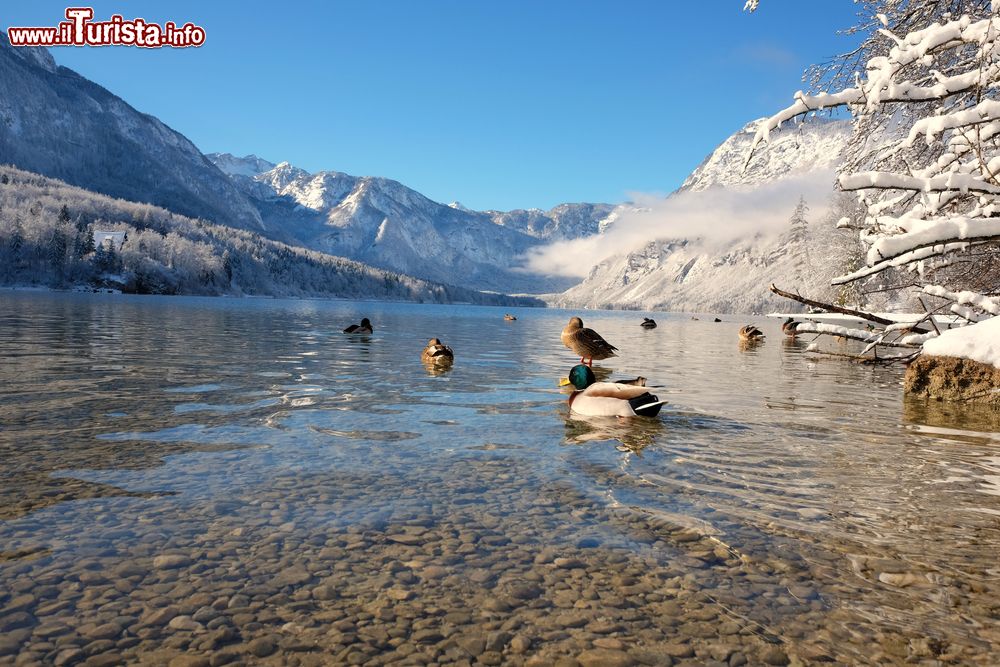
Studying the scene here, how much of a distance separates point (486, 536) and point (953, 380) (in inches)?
472

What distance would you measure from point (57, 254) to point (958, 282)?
177 m

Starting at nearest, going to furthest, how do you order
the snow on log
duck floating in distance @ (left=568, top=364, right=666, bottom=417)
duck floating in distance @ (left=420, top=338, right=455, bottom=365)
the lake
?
the lake → the snow on log → duck floating in distance @ (left=568, top=364, right=666, bottom=417) → duck floating in distance @ (left=420, top=338, right=455, bottom=365)

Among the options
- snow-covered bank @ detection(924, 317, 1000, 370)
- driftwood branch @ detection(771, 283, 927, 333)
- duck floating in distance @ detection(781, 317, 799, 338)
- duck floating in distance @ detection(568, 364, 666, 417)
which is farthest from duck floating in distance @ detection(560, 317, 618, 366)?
snow-covered bank @ detection(924, 317, 1000, 370)

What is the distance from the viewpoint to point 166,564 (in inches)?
172

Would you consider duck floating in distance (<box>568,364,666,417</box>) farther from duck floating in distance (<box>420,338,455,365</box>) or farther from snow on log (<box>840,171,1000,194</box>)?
duck floating in distance (<box>420,338,455,365</box>)

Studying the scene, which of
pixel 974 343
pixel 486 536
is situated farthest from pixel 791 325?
pixel 486 536

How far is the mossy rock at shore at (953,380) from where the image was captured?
11.9 m

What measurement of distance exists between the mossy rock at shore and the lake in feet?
3.75

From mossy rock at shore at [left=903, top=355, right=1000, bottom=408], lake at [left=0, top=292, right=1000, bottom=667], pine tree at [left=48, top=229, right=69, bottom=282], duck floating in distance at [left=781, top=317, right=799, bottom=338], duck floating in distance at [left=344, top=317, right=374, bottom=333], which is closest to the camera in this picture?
lake at [left=0, top=292, right=1000, bottom=667]

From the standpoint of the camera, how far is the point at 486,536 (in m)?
5.13

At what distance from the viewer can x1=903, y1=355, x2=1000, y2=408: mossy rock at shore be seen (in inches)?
469

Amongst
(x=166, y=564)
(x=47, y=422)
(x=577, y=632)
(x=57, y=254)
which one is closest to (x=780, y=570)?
(x=577, y=632)

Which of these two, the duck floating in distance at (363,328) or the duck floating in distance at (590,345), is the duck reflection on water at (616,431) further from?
the duck floating in distance at (363,328)

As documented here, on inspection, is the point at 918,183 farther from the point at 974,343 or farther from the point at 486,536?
the point at 974,343
